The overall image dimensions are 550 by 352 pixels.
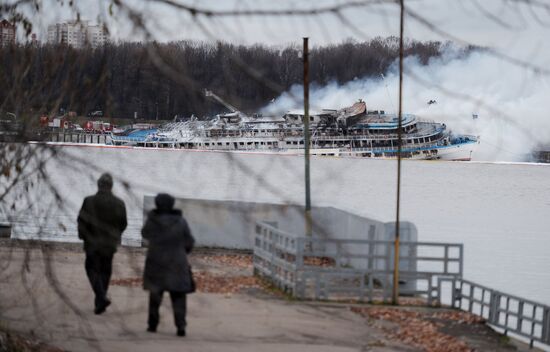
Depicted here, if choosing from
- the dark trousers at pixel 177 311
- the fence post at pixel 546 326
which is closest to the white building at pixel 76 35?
the dark trousers at pixel 177 311

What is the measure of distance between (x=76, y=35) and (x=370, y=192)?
64.5m

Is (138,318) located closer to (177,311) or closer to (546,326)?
(177,311)

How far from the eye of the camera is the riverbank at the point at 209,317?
18.2 feet

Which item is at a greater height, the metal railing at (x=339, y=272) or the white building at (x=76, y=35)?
the white building at (x=76, y=35)

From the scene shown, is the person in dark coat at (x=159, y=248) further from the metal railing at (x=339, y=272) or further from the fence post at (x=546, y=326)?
the fence post at (x=546, y=326)

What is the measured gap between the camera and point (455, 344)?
11.3 metres

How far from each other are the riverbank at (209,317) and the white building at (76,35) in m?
0.83

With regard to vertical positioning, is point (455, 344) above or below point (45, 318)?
below

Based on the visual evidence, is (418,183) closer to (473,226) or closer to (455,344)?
(473,226)

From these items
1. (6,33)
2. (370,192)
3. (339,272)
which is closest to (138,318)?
(6,33)

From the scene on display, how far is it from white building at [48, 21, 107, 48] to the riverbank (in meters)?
0.83

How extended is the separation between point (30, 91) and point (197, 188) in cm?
126

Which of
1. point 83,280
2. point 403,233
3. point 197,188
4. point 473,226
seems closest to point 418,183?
point 473,226

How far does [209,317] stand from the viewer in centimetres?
995
